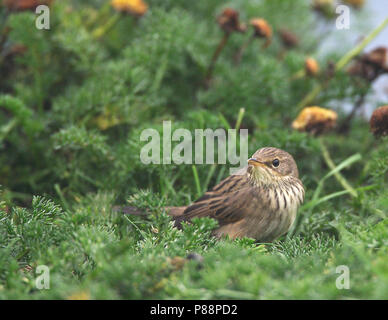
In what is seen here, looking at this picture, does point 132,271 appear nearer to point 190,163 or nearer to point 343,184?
point 190,163

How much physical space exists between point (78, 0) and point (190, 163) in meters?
2.15

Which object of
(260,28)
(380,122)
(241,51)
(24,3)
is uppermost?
(24,3)

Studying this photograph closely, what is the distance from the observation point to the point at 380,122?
2137 millimetres

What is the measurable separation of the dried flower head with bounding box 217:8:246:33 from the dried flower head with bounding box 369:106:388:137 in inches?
38.8

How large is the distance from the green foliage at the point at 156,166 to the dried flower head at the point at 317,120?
0.05m

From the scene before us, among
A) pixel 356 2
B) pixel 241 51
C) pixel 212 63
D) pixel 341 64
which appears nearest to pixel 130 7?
pixel 212 63

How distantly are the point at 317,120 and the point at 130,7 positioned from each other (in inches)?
55.0

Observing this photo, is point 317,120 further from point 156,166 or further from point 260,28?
point 156,166

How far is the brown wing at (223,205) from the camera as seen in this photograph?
212cm

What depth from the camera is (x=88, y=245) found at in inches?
58.7

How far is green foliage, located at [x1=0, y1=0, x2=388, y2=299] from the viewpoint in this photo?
1367 mm

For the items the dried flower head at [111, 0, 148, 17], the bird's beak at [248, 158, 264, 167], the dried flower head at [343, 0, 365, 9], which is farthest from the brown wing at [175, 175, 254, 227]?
the dried flower head at [343, 0, 365, 9]

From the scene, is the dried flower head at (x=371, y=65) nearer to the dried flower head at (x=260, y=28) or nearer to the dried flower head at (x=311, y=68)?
the dried flower head at (x=311, y=68)

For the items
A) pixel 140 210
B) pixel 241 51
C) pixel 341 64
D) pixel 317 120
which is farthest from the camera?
pixel 241 51
